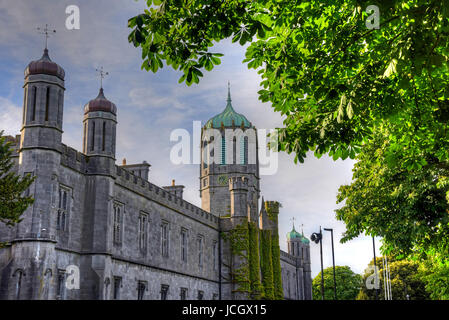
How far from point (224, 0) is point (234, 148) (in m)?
47.6

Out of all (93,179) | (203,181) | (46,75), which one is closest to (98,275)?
(93,179)

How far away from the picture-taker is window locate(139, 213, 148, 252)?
29659 millimetres

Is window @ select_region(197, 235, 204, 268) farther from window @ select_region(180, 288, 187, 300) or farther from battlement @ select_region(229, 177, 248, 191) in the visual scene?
battlement @ select_region(229, 177, 248, 191)

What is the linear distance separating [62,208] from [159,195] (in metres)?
10.2

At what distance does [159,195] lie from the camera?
32.5 metres

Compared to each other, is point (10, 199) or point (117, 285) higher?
point (10, 199)

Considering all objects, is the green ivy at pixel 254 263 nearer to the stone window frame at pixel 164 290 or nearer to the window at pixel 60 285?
the stone window frame at pixel 164 290

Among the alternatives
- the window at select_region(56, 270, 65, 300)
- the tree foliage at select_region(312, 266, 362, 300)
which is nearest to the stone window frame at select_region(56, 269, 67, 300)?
the window at select_region(56, 270, 65, 300)

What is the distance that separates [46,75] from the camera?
21641mm

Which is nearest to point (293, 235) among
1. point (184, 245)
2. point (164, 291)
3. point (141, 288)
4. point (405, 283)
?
point (405, 283)

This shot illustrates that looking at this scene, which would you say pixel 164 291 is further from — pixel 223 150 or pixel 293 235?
pixel 293 235

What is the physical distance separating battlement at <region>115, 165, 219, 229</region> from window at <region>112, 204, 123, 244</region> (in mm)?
1327

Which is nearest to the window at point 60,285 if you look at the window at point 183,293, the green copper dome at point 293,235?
the window at point 183,293
